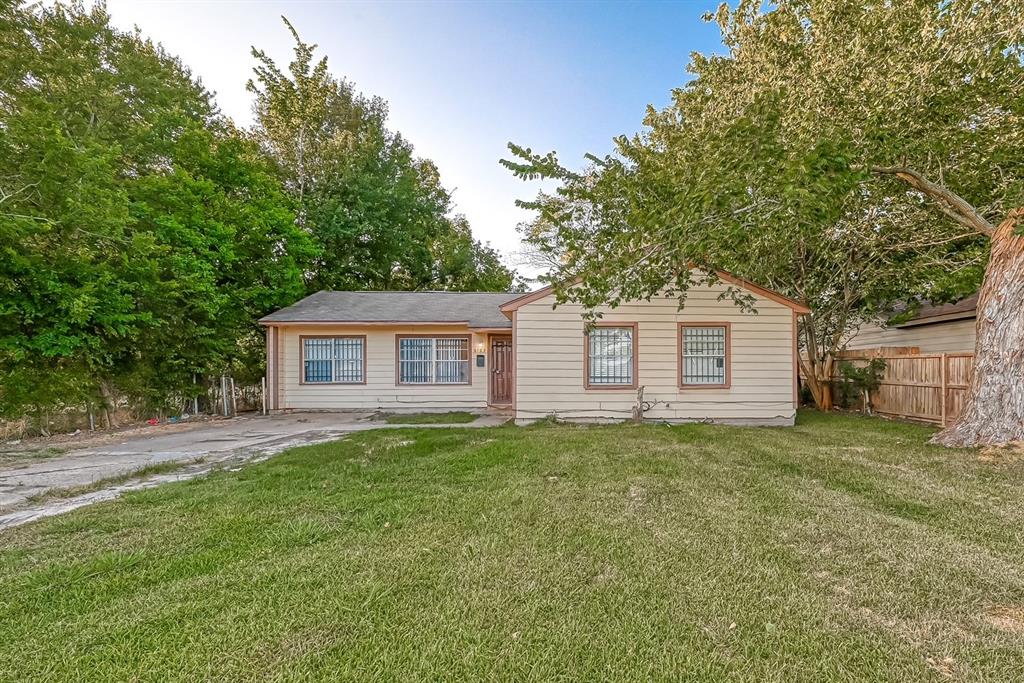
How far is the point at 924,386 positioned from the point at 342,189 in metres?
18.0

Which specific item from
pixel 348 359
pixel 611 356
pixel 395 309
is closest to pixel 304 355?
pixel 348 359

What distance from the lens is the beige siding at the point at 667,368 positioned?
873 centimetres

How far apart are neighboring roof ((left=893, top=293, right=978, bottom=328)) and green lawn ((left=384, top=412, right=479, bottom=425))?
11.5 metres

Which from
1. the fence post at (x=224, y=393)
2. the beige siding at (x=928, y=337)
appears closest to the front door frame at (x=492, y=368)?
the fence post at (x=224, y=393)

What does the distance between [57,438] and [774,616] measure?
1067 centimetres

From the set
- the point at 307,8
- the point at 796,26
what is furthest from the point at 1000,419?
the point at 307,8

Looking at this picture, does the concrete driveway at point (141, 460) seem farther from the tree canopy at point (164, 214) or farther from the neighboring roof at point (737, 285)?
the neighboring roof at point (737, 285)

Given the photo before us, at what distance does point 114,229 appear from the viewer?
8203 millimetres

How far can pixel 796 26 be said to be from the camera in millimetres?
8477

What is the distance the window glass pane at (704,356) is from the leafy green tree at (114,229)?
10.1m

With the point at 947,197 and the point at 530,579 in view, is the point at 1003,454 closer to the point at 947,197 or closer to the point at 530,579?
the point at 947,197

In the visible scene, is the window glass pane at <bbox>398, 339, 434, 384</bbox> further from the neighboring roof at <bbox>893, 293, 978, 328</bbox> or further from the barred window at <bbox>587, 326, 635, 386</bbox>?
the neighboring roof at <bbox>893, 293, 978, 328</bbox>

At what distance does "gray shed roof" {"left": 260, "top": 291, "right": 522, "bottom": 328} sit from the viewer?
10.9m

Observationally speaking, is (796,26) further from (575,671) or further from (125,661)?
(125,661)
